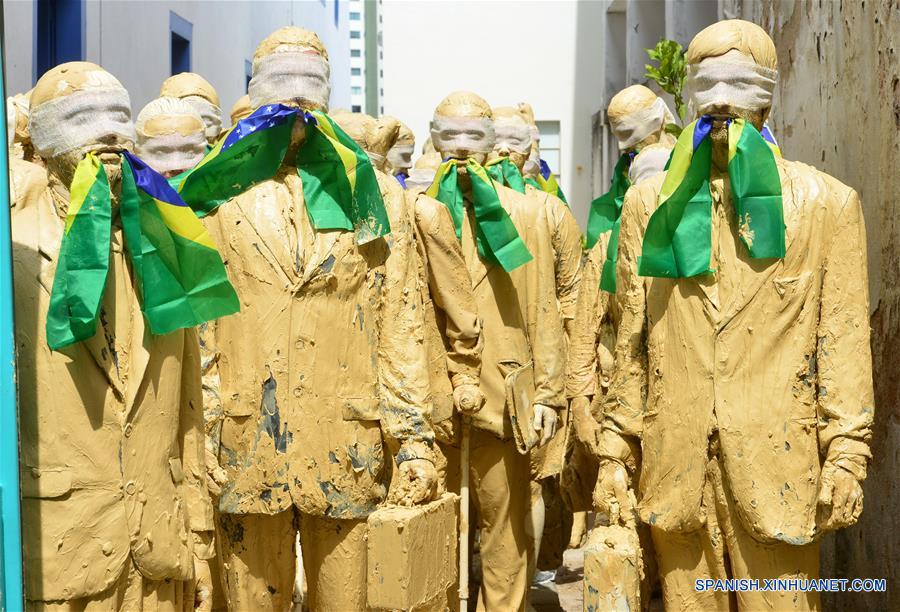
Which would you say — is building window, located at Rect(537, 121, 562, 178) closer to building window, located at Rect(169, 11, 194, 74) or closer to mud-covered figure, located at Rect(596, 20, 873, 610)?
building window, located at Rect(169, 11, 194, 74)

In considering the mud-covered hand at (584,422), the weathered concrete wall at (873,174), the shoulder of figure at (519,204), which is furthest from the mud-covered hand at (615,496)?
the shoulder of figure at (519,204)

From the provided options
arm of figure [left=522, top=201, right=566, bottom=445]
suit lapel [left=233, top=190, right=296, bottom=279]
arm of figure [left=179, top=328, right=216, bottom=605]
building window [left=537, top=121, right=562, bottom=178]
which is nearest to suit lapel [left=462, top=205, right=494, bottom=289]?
arm of figure [left=522, top=201, right=566, bottom=445]

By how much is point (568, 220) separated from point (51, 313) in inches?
149

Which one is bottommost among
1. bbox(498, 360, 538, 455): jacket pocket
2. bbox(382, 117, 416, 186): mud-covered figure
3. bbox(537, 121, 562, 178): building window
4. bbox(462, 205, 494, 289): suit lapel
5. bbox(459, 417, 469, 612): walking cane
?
bbox(459, 417, 469, 612): walking cane

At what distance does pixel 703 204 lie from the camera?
480 centimetres

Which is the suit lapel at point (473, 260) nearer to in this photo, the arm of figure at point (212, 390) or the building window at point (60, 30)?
the arm of figure at point (212, 390)

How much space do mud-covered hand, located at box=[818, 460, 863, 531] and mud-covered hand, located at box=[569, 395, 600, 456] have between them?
8.32 ft

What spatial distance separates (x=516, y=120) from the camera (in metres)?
9.67

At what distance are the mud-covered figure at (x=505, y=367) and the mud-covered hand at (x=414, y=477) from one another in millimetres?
1675

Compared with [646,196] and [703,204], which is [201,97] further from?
[703,204]

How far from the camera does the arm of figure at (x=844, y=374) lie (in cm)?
455

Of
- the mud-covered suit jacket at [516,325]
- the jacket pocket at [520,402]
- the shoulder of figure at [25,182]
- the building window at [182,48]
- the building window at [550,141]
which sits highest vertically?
the building window at [182,48]

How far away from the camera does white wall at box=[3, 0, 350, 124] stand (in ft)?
35.7

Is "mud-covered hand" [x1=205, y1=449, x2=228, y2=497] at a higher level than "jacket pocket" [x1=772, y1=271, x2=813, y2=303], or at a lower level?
lower
